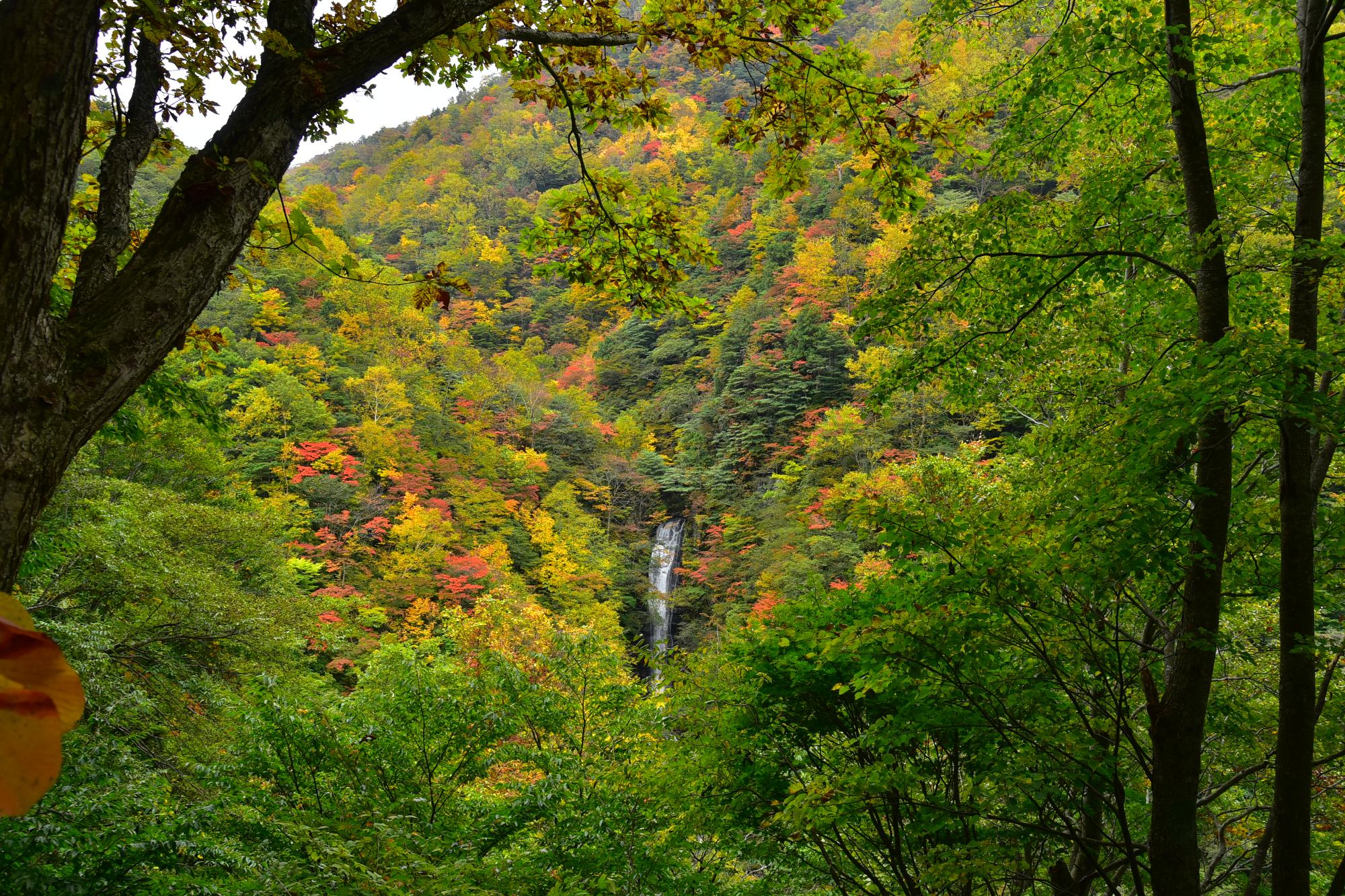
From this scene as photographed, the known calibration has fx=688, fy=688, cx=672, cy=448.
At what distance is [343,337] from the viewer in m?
23.3

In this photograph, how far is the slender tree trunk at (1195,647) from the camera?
262cm

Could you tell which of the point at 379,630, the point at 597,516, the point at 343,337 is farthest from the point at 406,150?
the point at 379,630

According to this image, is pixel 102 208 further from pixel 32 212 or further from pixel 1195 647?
pixel 1195 647

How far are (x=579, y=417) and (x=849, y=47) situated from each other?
86.0 feet

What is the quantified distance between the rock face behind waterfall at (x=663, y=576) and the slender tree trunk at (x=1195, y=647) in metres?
19.1

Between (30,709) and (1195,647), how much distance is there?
337 cm

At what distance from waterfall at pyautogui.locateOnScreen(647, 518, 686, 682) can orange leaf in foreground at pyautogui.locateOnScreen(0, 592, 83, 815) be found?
2085cm

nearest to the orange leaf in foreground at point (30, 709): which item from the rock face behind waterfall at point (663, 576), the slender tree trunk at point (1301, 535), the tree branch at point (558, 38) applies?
the tree branch at point (558, 38)

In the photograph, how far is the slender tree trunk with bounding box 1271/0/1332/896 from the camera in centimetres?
259

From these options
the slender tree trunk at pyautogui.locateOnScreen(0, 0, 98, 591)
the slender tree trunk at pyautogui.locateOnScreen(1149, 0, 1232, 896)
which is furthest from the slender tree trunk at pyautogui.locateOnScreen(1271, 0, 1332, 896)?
the slender tree trunk at pyautogui.locateOnScreen(0, 0, 98, 591)

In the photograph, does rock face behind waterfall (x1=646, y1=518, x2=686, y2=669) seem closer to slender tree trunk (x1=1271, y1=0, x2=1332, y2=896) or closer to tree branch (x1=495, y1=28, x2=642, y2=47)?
slender tree trunk (x1=1271, y1=0, x2=1332, y2=896)

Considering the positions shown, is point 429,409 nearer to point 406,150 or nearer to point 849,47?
point 849,47

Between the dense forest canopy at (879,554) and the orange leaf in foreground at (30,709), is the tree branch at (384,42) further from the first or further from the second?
the orange leaf in foreground at (30,709)

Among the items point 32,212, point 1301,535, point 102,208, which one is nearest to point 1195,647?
point 1301,535
